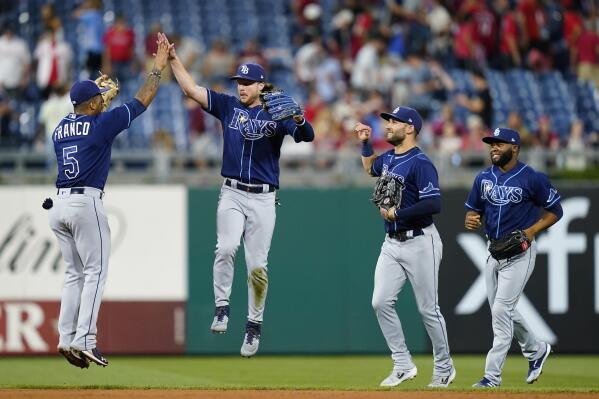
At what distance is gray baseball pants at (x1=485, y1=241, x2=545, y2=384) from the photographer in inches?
439

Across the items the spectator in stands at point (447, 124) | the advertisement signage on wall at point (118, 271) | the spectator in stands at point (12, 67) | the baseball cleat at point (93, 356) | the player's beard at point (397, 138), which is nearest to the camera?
the baseball cleat at point (93, 356)

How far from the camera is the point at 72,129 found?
1043 cm

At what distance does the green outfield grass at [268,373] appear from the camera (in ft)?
38.3

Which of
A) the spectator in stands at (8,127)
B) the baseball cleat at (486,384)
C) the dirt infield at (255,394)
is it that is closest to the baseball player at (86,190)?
the dirt infield at (255,394)

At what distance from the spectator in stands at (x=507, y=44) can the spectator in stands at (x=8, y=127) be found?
8.34 meters

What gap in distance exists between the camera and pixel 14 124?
17.2m

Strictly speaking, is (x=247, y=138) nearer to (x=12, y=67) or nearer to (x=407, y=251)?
(x=407, y=251)

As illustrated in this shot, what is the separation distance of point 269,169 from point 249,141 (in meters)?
0.33

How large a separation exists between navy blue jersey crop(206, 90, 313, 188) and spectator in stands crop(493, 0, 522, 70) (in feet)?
35.6

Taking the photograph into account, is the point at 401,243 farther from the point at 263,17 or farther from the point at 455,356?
the point at 263,17

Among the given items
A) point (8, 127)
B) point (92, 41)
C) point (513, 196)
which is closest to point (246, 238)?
point (513, 196)

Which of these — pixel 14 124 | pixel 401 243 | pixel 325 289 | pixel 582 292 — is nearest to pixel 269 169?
pixel 401 243

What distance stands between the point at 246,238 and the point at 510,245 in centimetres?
242

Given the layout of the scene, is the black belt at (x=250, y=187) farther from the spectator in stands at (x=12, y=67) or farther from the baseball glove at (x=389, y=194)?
the spectator in stands at (x=12, y=67)
